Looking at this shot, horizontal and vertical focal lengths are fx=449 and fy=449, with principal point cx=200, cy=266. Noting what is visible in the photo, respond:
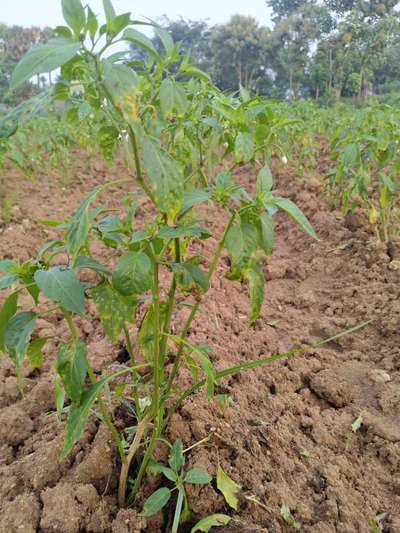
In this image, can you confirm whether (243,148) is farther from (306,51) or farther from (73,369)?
(306,51)

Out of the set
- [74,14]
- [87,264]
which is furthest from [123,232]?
[74,14]

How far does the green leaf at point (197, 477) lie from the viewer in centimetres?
124

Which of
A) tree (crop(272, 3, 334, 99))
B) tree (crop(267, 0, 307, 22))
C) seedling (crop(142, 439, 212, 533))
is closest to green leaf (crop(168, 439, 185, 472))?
seedling (crop(142, 439, 212, 533))

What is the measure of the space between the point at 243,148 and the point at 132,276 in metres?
0.57

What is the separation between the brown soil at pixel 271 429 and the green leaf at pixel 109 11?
45.9 inches

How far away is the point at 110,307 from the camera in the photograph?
41.0 inches

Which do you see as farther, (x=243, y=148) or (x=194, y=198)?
(x=243, y=148)

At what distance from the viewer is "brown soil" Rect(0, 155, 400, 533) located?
130cm

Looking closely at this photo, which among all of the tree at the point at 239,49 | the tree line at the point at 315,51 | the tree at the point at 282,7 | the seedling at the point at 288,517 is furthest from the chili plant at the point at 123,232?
the tree at the point at 282,7

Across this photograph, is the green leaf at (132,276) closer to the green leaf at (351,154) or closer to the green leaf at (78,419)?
the green leaf at (78,419)

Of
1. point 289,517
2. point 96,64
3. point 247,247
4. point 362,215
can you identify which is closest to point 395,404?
point 289,517

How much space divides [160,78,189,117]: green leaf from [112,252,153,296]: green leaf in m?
0.34

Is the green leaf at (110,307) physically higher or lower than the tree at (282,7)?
lower

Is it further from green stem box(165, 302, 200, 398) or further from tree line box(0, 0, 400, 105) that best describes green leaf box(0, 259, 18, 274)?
tree line box(0, 0, 400, 105)
